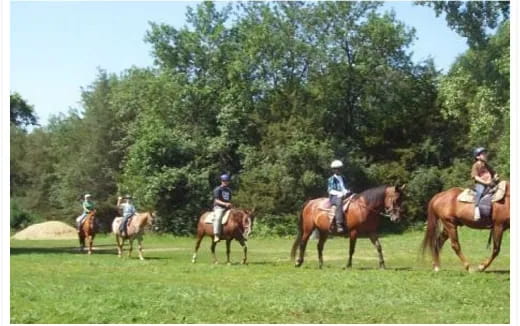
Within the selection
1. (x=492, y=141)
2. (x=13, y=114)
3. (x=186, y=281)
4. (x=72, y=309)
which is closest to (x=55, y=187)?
(x=13, y=114)

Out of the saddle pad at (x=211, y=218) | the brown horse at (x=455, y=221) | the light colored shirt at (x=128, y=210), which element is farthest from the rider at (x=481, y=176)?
the light colored shirt at (x=128, y=210)

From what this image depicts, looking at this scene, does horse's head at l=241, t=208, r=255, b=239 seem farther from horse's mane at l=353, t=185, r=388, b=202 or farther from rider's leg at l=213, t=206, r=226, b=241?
horse's mane at l=353, t=185, r=388, b=202

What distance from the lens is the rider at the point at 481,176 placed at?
16.2 metres

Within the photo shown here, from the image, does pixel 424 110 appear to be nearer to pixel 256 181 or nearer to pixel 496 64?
pixel 256 181

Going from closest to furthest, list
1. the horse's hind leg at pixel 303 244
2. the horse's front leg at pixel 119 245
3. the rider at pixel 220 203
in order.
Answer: the horse's hind leg at pixel 303 244 → the rider at pixel 220 203 → the horse's front leg at pixel 119 245

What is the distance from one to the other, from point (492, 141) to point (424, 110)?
6.98 metres

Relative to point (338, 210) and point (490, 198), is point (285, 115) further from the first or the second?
point (490, 198)

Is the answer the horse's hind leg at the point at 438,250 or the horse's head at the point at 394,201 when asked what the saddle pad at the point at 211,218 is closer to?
the horse's head at the point at 394,201

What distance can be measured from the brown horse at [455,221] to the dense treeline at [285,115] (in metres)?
21.8

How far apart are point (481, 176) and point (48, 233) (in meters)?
38.1

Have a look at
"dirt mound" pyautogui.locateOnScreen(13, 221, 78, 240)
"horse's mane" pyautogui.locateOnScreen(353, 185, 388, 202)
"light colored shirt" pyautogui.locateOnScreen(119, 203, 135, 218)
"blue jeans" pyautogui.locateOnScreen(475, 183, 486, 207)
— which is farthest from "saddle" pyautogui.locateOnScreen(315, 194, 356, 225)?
"dirt mound" pyautogui.locateOnScreen(13, 221, 78, 240)

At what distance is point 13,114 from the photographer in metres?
47.6

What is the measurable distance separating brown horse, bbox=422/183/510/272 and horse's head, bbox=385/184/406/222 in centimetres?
80

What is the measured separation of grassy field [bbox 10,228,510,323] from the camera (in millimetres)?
10352
